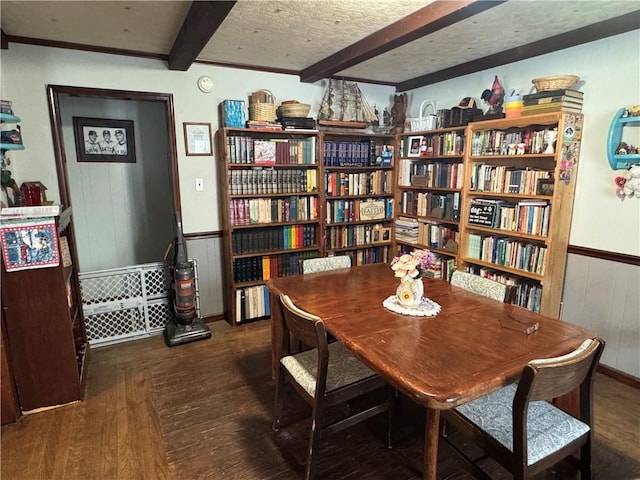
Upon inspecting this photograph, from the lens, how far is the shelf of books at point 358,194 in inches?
147

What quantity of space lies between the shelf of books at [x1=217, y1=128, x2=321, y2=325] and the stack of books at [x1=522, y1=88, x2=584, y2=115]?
5.93 feet

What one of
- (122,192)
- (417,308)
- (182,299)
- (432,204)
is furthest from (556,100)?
(122,192)

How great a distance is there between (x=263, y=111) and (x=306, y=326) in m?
2.25

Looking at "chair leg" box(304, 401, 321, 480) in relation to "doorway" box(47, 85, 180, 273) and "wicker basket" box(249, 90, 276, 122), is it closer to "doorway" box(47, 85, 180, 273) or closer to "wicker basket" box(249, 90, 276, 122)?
"wicker basket" box(249, 90, 276, 122)

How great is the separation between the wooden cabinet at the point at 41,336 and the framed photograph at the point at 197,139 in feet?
3.96

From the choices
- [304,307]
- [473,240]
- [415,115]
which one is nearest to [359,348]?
[304,307]

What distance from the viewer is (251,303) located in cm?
351

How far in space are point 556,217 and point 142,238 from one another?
395 cm

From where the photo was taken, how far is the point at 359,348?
1503mm

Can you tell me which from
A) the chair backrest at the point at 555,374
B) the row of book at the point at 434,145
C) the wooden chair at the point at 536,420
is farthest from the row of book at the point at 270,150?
the chair backrest at the point at 555,374

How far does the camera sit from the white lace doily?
5.99 feet

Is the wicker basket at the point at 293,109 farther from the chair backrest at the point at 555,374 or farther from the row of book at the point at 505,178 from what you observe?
the chair backrest at the point at 555,374

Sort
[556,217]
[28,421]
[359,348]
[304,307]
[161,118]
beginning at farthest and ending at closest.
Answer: [161,118]
[556,217]
[28,421]
[304,307]
[359,348]

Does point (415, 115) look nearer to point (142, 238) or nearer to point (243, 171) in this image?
point (243, 171)
